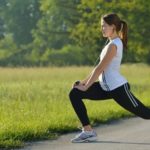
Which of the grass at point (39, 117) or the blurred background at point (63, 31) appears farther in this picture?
the blurred background at point (63, 31)

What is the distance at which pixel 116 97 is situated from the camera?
805 centimetres

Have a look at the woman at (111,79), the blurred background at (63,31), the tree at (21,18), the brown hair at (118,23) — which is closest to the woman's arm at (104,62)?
the woman at (111,79)

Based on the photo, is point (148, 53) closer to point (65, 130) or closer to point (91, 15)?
point (91, 15)

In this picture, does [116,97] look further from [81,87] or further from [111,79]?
[81,87]

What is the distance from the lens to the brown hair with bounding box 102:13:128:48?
8031 millimetres

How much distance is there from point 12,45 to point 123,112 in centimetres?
7762

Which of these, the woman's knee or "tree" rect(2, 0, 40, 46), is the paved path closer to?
the woman's knee

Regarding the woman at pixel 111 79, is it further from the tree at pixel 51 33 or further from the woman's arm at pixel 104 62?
the tree at pixel 51 33

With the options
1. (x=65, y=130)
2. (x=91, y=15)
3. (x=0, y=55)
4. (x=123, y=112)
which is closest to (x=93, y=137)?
(x=65, y=130)

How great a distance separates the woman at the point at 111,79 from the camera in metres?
7.97

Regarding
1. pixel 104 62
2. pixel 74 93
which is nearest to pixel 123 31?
pixel 104 62

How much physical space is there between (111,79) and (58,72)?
27.9 metres

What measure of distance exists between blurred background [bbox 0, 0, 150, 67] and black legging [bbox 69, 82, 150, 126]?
14447 millimetres

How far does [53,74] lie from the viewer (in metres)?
34.8
